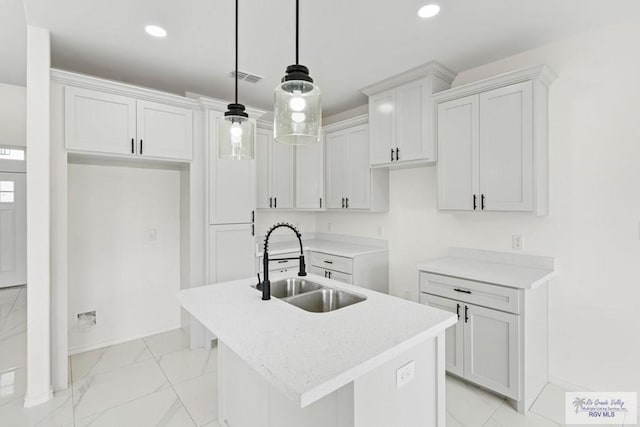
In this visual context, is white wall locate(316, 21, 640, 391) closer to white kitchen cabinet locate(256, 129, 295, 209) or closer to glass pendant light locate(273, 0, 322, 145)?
glass pendant light locate(273, 0, 322, 145)

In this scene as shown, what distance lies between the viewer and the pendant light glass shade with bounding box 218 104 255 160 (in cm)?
173

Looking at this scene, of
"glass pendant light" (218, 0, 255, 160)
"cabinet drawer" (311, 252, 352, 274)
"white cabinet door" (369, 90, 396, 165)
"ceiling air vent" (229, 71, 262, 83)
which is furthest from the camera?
"cabinet drawer" (311, 252, 352, 274)

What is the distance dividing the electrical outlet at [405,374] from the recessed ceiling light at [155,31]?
261 cm

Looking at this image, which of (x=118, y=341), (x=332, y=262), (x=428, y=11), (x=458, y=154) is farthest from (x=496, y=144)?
(x=118, y=341)

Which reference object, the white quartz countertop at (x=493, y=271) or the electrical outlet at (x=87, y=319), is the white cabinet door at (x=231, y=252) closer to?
the electrical outlet at (x=87, y=319)

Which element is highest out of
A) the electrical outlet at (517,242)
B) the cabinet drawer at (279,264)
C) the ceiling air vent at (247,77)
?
the ceiling air vent at (247,77)

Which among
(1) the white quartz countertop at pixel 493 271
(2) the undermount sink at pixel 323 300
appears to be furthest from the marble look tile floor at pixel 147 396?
(2) the undermount sink at pixel 323 300

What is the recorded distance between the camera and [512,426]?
1.99 metres

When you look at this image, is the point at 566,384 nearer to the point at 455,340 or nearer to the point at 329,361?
the point at 455,340

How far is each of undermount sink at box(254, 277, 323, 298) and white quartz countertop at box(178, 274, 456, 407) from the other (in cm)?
22

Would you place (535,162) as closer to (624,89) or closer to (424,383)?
(624,89)

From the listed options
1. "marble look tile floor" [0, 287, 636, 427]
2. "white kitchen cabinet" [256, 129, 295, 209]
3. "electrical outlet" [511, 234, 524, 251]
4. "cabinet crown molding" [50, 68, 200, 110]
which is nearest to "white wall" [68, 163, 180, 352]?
"marble look tile floor" [0, 287, 636, 427]

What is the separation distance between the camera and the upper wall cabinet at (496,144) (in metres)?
2.27

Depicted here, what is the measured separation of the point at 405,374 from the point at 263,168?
2954 mm
